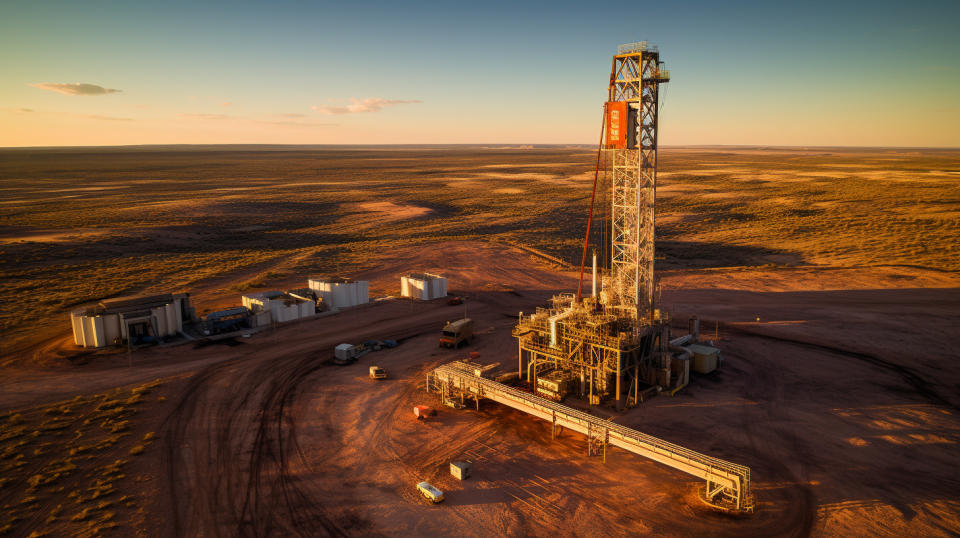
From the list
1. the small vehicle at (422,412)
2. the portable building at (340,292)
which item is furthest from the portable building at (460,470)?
the portable building at (340,292)

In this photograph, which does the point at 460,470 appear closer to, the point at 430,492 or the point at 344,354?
the point at 430,492

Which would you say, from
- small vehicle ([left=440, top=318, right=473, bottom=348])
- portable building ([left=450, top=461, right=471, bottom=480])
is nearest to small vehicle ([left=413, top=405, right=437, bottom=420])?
portable building ([left=450, top=461, right=471, bottom=480])

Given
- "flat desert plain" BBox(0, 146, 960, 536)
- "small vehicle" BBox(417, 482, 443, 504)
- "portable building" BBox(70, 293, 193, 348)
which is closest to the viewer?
"flat desert plain" BBox(0, 146, 960, 536)

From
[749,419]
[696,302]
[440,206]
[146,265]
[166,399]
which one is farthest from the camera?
[440,206]

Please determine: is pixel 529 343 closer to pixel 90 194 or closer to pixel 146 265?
pixel 146 265

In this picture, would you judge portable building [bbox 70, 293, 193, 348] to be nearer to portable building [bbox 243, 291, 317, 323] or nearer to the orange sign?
portable building [bbox 243, 291, 317, 323]

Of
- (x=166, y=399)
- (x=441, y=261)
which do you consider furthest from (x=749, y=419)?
(x=441, y=261)
